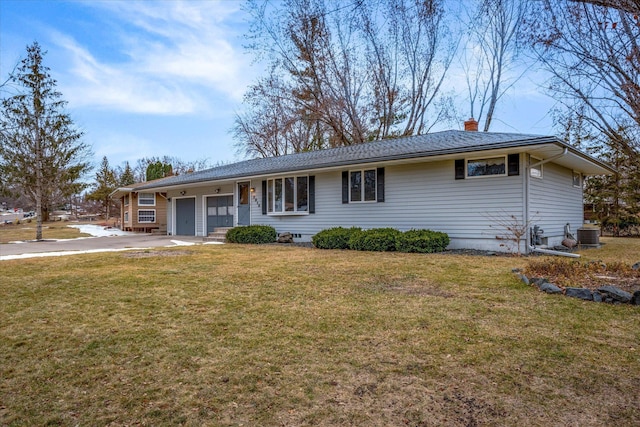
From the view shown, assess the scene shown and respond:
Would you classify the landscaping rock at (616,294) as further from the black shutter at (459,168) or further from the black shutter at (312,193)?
the black shutter at (312,193)

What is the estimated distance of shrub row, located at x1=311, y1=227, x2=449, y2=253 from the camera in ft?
31.0

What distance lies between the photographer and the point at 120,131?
18375 millimetres

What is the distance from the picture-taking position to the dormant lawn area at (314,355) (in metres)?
2.10

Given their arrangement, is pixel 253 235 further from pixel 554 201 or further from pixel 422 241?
pixel 554 201

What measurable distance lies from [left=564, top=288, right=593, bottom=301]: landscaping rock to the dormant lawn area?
7.5 inches

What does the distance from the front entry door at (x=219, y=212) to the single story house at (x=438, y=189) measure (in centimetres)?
97

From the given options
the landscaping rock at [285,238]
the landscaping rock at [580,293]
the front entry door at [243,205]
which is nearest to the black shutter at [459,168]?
the landscaping rock at [580,293]

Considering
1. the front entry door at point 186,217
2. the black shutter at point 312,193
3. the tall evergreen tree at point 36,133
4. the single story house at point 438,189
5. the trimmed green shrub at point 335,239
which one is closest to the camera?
the single story house at point 438,189

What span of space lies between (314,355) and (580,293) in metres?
3.57

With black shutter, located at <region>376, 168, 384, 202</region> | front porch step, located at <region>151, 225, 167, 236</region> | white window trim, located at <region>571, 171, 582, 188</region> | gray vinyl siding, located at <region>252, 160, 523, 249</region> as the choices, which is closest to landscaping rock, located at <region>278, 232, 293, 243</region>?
gray vinyl siding, located at <region>252, 160, 523, 249</region>

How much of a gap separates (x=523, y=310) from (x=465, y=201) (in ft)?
20.5

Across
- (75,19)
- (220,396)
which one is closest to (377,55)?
(75,19)

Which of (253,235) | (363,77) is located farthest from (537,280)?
(363,77)

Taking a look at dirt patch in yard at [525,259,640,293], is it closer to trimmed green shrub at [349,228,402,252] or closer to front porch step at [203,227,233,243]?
trimmed green shrub at [349,228,402,252]
